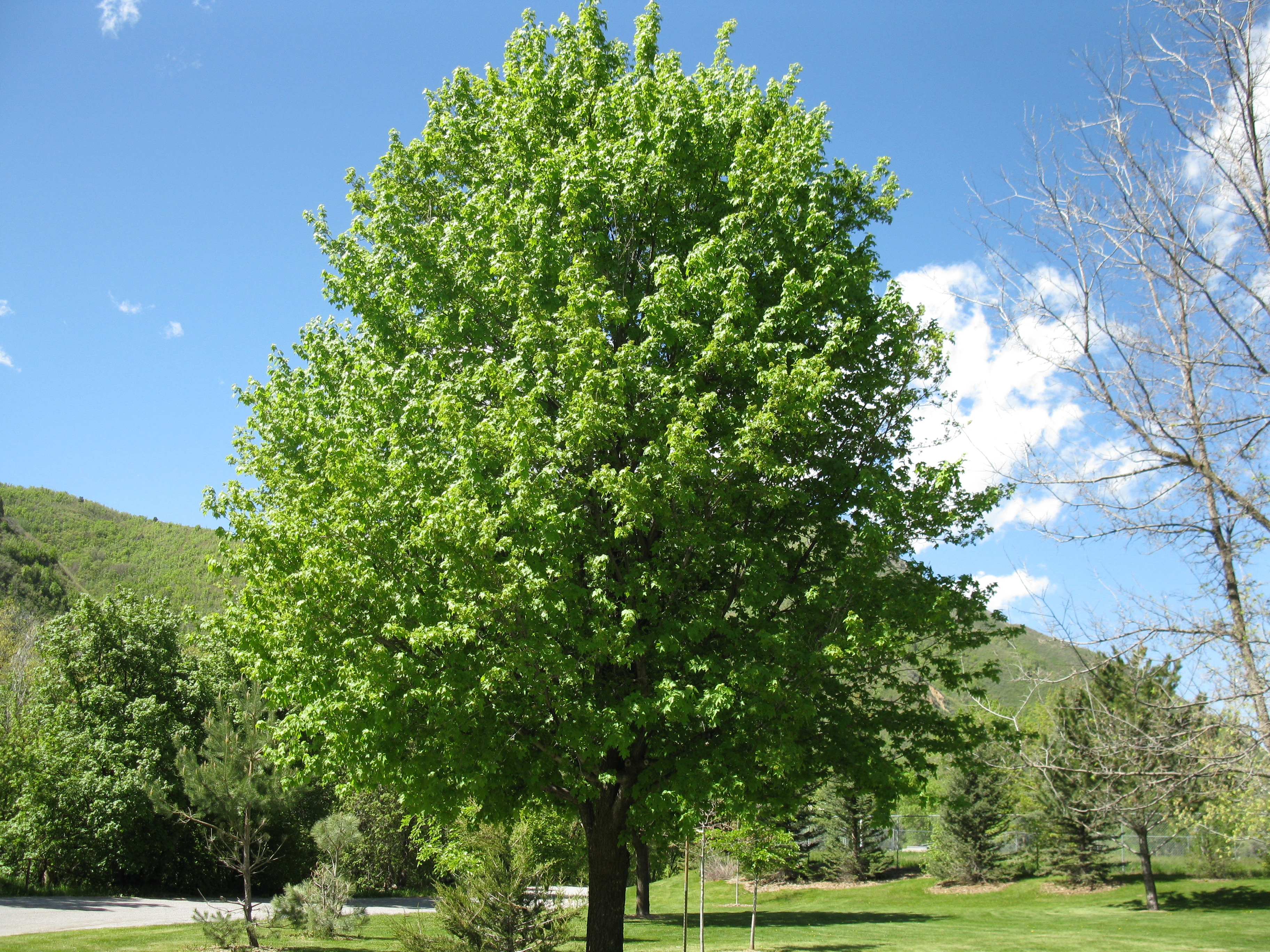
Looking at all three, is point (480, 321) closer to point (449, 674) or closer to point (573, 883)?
point (449, 674)

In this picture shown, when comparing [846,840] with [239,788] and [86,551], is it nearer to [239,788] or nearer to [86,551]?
[239,788]

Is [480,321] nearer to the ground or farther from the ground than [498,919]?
farther from the ground

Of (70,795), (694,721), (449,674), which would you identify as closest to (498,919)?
(694,721)

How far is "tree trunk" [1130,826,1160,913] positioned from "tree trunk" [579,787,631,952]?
2575 cm

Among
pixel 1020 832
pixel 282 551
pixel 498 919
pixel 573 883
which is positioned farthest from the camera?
pixel 1020 832

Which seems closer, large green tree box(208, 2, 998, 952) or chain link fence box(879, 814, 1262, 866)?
large green tree box(208, 2, 998, 952)

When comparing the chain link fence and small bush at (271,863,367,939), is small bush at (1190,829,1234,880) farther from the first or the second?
small bush at (271,863,367,939)

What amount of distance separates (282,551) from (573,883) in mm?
Answer: 13115

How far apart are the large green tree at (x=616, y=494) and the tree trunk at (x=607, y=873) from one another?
40 mm

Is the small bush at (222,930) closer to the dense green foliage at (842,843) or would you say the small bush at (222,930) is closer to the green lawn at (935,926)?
the green lawn at (935,926)

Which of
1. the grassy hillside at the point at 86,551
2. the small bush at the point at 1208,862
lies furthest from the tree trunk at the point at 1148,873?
the grassy hillside at the point at 86,551

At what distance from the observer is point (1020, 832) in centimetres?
3838

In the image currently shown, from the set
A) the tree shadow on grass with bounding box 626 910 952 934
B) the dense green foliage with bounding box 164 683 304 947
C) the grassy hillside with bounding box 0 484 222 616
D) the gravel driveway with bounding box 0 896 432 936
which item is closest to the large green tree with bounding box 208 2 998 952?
the dense green foliage with bounding box 164 683 304 947

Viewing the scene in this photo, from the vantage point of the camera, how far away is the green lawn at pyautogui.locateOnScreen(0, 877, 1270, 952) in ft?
57.5
